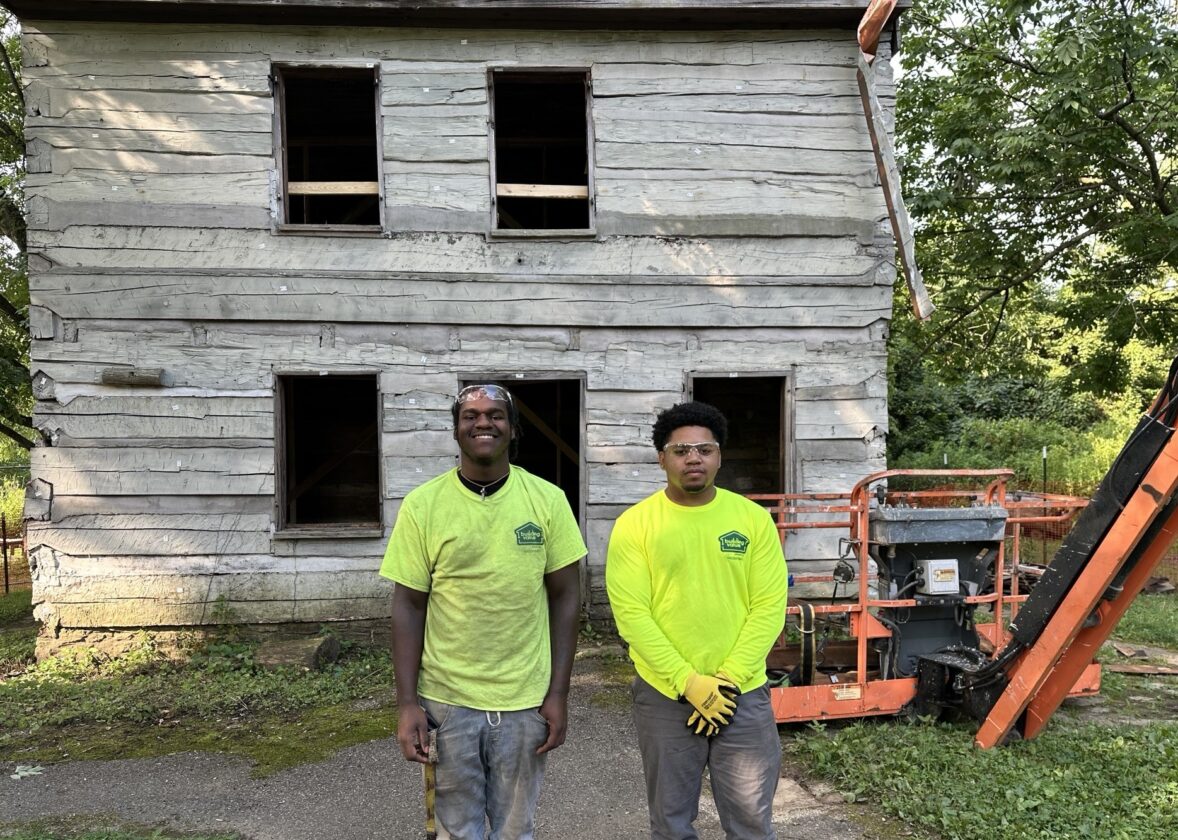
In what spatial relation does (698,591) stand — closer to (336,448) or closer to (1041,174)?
(336,448)

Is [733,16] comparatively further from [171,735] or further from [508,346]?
[171,735]

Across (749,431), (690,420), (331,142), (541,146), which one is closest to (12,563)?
(331,142)

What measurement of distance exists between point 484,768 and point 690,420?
4.57ft

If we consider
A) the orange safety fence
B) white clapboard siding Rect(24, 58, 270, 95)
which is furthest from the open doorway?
the orange safety fence

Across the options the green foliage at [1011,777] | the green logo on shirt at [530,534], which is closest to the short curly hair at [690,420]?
the green logo on shirt at [530,534]

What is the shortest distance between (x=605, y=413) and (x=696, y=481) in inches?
167

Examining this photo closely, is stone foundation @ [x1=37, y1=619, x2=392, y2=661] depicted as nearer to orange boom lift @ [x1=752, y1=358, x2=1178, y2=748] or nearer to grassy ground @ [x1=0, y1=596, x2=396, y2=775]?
grassy ground @ [x1=0, y1=596, x2=396, y2=775]

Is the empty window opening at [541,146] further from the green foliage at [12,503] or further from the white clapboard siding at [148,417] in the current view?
the green foliage at [12,503]

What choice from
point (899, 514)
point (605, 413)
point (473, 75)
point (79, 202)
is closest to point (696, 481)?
point (899, 514)

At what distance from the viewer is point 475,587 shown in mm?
2535

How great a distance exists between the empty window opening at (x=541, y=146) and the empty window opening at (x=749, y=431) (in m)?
2.83

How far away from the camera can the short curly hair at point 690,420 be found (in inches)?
112

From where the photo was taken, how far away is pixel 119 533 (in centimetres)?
668

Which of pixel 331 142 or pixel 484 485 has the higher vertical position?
pixel 331 142
